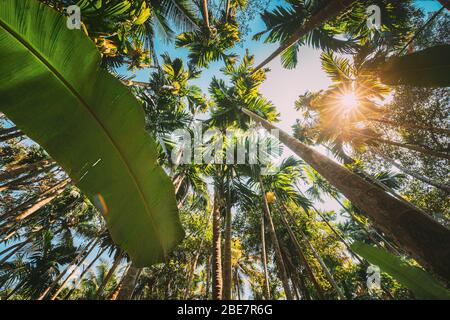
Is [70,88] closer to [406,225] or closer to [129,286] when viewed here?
[406,225]

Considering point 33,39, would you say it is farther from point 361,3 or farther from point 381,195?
point 361,3

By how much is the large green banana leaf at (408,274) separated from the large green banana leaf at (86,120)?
1.45 meters

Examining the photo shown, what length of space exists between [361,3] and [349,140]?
4.61 metres

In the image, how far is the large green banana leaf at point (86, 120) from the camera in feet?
4.39

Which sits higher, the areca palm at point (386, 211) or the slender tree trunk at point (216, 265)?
the slender tree trunk at point (216, 265)

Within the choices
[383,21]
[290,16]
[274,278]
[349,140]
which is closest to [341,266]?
[274,278]

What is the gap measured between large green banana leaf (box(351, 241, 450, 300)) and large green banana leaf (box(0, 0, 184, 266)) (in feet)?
4.74

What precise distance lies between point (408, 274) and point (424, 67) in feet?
9.34

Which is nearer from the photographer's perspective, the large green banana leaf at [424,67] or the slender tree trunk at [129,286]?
the large green banana leaf at [424,67]

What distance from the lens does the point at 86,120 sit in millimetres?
1565

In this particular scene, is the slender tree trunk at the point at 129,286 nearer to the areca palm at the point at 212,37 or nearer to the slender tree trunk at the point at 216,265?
the slender tree trunk at the point at 216,265

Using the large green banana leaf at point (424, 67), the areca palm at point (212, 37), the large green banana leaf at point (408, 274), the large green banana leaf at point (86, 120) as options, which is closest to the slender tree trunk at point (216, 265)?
the large green banana leaf at point (86, 120)
